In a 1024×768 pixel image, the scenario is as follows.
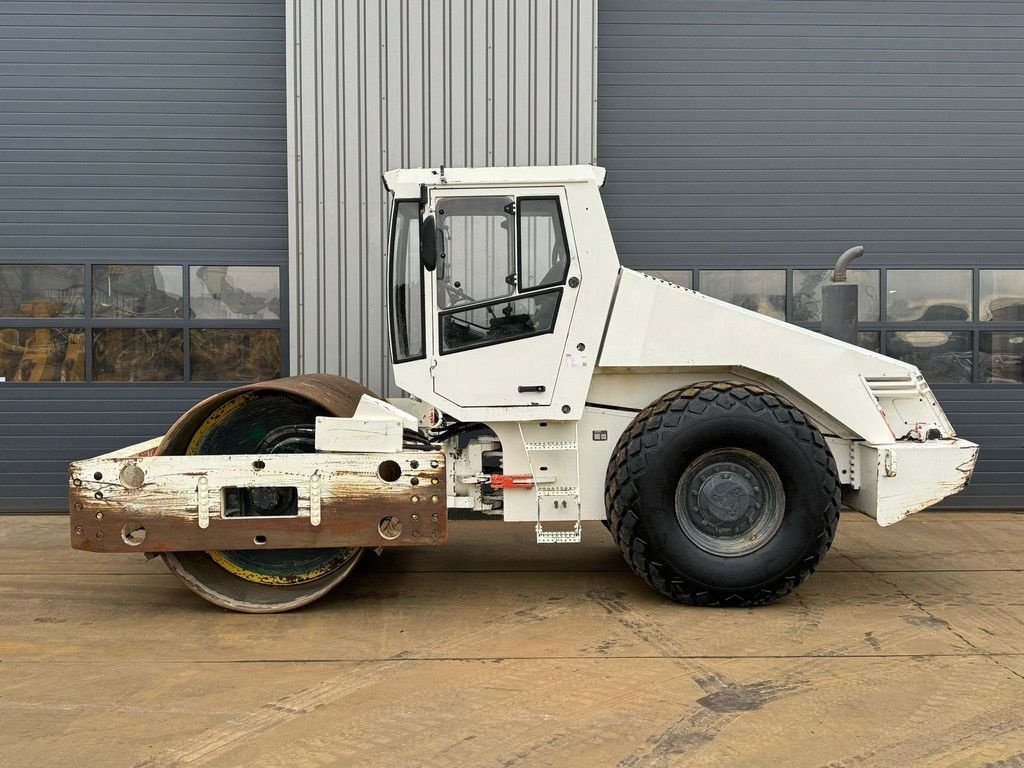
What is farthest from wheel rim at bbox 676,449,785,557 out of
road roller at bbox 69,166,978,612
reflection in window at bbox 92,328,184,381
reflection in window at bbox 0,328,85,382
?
reflection in window at bbox 0,328,85,382

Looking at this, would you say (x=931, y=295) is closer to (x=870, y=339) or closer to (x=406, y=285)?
(x=870, y=339)

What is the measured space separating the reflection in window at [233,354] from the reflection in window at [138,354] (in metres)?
0.16

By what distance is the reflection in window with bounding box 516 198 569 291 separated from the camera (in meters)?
5.73

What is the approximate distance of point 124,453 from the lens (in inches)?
225

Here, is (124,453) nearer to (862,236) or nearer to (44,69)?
(44,69)

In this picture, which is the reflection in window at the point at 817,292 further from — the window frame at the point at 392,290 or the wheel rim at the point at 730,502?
the window frame at the point at 392,290

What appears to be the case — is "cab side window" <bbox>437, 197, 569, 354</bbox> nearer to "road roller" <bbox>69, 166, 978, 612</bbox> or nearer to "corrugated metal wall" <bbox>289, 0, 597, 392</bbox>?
"road roller" <bbox>69, 166, 978, 612</bbox>

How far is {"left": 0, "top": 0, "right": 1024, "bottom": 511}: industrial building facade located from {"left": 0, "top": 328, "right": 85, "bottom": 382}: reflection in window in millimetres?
21

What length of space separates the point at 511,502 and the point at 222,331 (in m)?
4.33

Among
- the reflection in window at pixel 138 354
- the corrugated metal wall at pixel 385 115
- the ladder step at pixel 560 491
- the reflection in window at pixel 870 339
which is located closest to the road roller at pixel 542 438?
the ladder step at pixel 560 491

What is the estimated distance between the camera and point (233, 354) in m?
8.92

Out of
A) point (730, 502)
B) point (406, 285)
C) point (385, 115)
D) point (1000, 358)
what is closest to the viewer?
point (730, 502)

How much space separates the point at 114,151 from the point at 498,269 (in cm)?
511

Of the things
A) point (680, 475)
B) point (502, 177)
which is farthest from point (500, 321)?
point (680, 475)
